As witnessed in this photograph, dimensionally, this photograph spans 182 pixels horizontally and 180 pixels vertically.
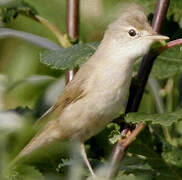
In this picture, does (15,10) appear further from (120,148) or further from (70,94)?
(120,148)

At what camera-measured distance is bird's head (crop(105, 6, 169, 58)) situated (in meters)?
1.67

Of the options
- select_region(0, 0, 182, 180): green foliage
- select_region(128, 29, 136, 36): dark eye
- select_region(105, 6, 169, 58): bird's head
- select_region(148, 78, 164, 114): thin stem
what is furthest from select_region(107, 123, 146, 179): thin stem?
select_region(148, 78, 164, 114): thin stem

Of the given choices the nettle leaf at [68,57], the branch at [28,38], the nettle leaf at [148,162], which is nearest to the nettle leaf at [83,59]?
the nettle leaf at [68,57]

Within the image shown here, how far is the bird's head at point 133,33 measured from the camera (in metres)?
1.67

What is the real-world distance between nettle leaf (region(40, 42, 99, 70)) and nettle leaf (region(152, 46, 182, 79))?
27cm

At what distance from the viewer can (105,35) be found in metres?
2.08

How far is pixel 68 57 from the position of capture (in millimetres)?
1678

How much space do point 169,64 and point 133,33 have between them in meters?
0.26

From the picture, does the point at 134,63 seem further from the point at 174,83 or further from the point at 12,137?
the point at 12,137

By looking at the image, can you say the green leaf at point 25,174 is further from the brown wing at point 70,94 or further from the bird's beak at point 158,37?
the brown wing at point 70,94

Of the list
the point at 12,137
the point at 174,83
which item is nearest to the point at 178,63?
the point at 174,83

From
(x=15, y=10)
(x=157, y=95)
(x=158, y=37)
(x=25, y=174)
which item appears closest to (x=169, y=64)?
(x=158, y=37)

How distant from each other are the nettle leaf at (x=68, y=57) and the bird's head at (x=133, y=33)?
0.19m

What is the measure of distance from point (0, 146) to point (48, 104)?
1233mm
